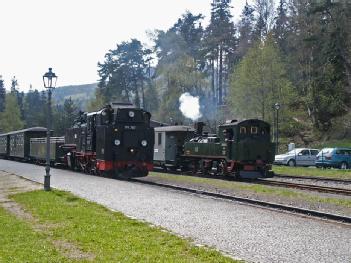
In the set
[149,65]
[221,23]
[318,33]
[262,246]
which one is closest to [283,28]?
[221,23]

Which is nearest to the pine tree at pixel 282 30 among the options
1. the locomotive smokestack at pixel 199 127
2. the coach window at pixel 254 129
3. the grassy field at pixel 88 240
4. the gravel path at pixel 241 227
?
the locomotive smokestack at pixel 199 127

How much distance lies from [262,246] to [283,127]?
45658mm

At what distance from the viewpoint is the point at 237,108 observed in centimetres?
5444

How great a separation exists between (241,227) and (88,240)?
11.6 ft

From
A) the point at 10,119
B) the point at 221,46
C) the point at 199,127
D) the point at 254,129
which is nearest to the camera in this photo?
the point at 254,129

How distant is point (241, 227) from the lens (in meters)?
11.3

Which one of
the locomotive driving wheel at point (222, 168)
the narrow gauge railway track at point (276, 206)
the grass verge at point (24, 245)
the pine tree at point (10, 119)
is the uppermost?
the pine tree at point (10, 119)

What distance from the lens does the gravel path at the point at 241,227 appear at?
8781 mm

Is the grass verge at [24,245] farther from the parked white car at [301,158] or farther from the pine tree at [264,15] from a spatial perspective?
the pine tree at [264,15]

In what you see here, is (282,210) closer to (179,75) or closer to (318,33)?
(318,33)

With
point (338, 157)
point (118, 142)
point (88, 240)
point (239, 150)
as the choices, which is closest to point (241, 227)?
point (88, 240)

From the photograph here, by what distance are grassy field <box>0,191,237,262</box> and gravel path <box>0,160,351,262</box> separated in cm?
67

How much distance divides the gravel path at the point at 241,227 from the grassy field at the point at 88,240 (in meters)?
0.67

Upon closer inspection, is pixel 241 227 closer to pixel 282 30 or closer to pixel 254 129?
pixel 254 129
